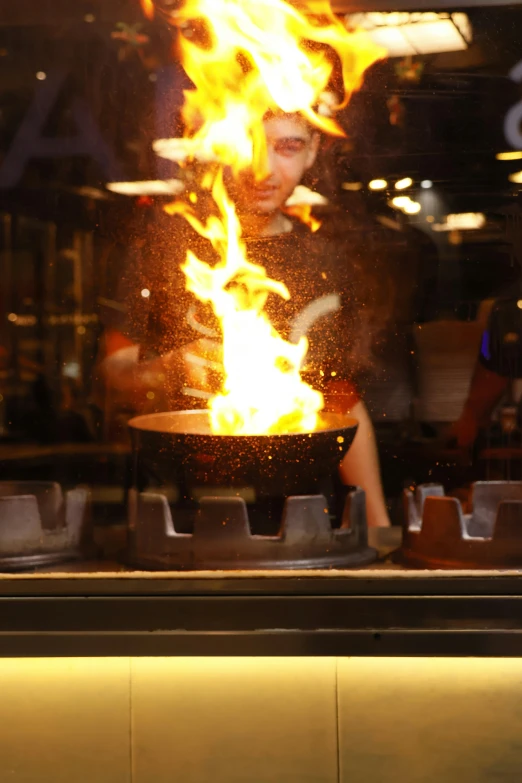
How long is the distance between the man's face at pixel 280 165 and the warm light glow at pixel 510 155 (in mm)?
258

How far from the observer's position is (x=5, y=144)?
1327mm

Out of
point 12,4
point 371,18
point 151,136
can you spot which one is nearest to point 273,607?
point 151,136

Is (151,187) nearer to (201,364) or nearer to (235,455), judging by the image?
(201,364)

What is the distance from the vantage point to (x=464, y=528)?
1249 mm

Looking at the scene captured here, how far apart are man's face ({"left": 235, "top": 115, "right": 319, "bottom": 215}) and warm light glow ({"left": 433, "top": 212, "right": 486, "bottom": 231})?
0.21m

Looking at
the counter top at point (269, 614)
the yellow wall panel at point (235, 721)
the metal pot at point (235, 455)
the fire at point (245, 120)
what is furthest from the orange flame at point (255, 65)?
the yellow wall panel at point (235, 721)

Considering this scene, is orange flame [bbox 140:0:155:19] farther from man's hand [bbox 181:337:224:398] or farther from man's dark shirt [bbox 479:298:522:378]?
man's dark shirt [bbox 479:298:522:378]

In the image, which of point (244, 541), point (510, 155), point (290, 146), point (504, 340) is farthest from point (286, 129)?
point (244, 541)

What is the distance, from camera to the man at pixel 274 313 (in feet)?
4.24

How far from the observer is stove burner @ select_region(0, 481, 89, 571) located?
1.28 meters

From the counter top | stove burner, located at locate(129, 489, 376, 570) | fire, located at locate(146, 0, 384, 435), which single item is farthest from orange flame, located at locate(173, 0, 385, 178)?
the counter top

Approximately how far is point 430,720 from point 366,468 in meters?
0.35

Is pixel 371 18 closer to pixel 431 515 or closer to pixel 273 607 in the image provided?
pixel 431 515

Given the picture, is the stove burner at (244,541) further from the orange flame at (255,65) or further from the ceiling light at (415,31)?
the ceiling light at (415,31)
